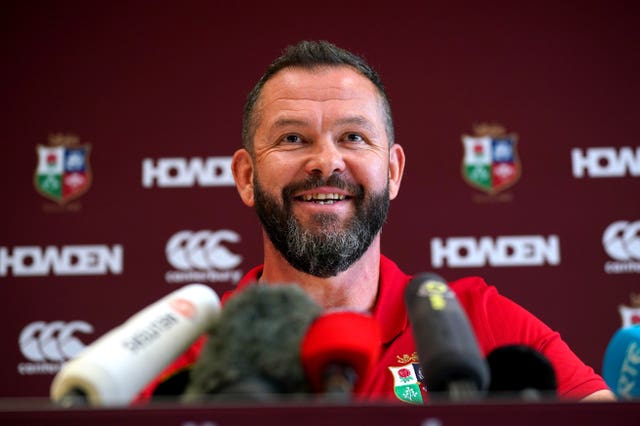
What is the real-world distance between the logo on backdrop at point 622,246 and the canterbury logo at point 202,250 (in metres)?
1.29

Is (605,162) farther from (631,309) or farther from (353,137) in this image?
(353,137)

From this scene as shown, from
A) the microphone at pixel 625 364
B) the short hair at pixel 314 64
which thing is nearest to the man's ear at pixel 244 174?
the short hair at pixel 314 64

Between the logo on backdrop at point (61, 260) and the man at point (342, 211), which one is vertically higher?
the man at point (342, 211)

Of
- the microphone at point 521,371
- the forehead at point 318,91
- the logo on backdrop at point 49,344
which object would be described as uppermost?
the forehead at point 318,91

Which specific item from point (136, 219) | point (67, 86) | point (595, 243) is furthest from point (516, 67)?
point (67, 86)

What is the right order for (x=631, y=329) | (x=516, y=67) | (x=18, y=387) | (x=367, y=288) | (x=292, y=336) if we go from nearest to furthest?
(x=292, y=336) < (x=631, y=329) < (x=367, y=288) < (x=18, y=387) < (x=516, y=67)

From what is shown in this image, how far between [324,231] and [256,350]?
2.63 ft

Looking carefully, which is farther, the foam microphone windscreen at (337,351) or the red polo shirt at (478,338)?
the red polo shirt at (478,338)

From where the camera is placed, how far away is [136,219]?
271 centimetres

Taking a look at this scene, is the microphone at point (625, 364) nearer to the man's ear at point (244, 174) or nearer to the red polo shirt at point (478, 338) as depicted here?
the red polo shirt at point (478, 338)

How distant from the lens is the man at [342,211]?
131cm

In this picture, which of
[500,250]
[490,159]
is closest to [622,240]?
[500,250]

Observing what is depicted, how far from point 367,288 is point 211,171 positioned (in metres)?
1.43

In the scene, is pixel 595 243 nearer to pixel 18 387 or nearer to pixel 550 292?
pixel 550 292
